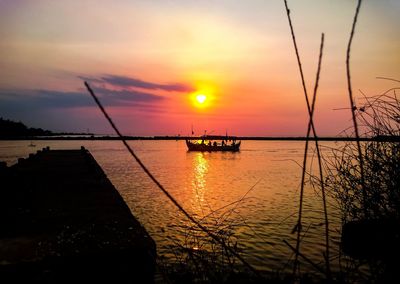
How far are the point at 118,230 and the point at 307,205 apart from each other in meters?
15.1

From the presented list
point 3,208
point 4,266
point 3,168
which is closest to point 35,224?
point 3,208

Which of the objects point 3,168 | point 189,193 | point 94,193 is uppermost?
point 3,168

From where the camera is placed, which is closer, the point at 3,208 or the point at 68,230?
the point at 68,230

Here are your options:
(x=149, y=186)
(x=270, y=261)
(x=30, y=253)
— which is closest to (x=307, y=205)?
(x=270, y=261)

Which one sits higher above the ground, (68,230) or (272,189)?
(68,230)

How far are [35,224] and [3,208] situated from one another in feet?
4.33

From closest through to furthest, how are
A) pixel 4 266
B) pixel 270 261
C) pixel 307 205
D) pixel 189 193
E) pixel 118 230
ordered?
pixel 4 266 < pixel 118 230 < pixel 270 261 < pixel 307 205 < pixel 189 193

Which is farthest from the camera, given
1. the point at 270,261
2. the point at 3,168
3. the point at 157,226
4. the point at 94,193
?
the point at 157,226

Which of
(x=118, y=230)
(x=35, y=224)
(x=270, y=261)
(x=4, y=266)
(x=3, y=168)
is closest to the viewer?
(x=4, y=266)

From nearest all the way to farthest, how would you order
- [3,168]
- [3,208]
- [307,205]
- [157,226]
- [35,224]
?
[35,224] < [3,208] < [3,168] < [157,226] < [307,205]

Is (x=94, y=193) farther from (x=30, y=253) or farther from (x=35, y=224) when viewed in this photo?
(x=30, y=253)

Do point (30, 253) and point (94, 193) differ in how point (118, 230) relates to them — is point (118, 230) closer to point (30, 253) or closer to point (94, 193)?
point (30, 253)

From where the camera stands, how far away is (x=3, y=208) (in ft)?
19.9

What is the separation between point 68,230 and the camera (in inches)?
187
